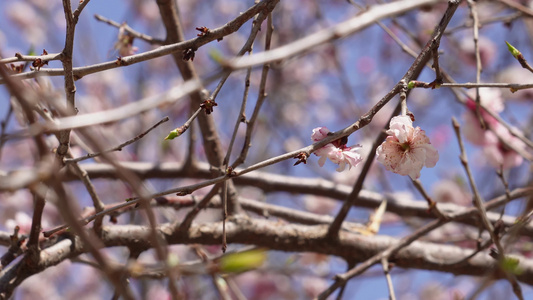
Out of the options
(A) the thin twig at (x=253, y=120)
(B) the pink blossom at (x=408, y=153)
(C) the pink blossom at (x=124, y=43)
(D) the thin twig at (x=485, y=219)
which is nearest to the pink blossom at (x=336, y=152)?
(B) the pink blossom at (x=408, y=153)

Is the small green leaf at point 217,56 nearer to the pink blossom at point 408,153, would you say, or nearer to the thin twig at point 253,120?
the thin twig at point 253,120

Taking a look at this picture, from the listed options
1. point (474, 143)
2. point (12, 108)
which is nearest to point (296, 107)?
point (474, 143)

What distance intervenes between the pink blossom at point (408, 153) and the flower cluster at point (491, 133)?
879 mm

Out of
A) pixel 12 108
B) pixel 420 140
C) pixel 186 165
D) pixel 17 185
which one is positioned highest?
pixel 186 165

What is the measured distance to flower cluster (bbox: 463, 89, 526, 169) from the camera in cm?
193

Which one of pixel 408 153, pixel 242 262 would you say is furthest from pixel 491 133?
pixel 242 262

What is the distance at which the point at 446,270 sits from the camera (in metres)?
1.80

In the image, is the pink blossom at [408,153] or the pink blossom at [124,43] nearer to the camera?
the pink blossom at [408,153]

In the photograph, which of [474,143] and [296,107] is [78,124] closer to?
[474,143]

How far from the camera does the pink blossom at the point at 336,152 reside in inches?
43.9

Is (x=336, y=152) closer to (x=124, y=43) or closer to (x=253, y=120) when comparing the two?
(x=253, y=120)

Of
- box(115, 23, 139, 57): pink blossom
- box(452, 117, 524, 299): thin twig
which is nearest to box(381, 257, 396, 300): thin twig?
box(452, 117, 524, 299): thin twig

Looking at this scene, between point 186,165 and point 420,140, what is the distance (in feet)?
4.33

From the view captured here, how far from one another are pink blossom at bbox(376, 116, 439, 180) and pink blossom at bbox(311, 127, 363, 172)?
6cm
